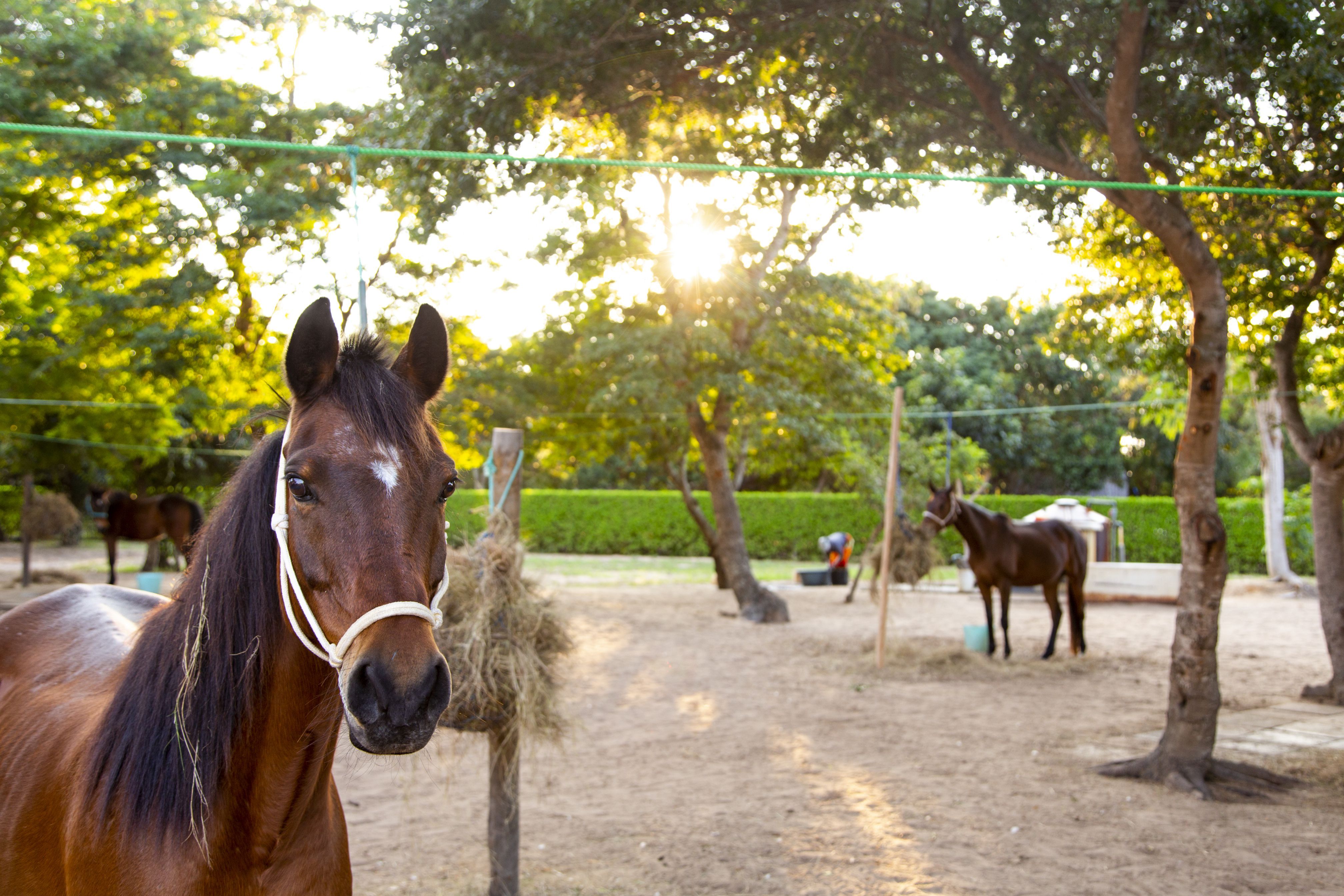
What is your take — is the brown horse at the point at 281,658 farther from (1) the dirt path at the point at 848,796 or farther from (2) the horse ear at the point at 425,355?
(1) the dirt path at the point at 848,796

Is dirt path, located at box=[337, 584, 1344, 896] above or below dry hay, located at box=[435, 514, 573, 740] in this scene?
below

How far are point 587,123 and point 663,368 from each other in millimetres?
4176

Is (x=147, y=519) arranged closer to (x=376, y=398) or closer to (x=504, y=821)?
(x=504, y=821)

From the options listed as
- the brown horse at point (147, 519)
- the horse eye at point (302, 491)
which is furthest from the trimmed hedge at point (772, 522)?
the horse eye at point (302, 491)

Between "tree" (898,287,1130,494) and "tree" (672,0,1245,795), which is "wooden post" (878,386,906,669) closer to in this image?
"tree" (672,0,1245,795)

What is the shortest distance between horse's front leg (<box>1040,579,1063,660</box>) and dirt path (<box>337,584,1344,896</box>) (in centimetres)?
53

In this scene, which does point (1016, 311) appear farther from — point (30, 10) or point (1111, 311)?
point (30, 10)

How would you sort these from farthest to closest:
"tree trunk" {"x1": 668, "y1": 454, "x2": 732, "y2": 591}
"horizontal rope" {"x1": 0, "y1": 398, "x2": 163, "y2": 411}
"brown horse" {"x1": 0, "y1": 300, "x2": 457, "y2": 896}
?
"tree trunk" {"x1": 668, "y1": 454, "x2": 732, "y2": 591}, "horizontal rope" {"x1": 0, "y1": 398, "x2": 163, "y2": 411}, "brown horse" {"x1": 0, "y1": 300, "x2": 457, "y2": 896}

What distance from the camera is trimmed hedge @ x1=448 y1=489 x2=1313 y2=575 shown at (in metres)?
21.3

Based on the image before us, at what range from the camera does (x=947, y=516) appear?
1073 centimetres

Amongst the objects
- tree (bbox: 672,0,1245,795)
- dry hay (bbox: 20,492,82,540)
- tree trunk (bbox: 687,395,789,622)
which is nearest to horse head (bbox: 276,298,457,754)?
tree (bbox: 672,0,1245,795)

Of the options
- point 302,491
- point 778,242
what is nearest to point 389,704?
point 302,491

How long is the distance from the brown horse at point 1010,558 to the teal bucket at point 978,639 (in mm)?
99

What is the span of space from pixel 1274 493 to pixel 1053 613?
8961mm
